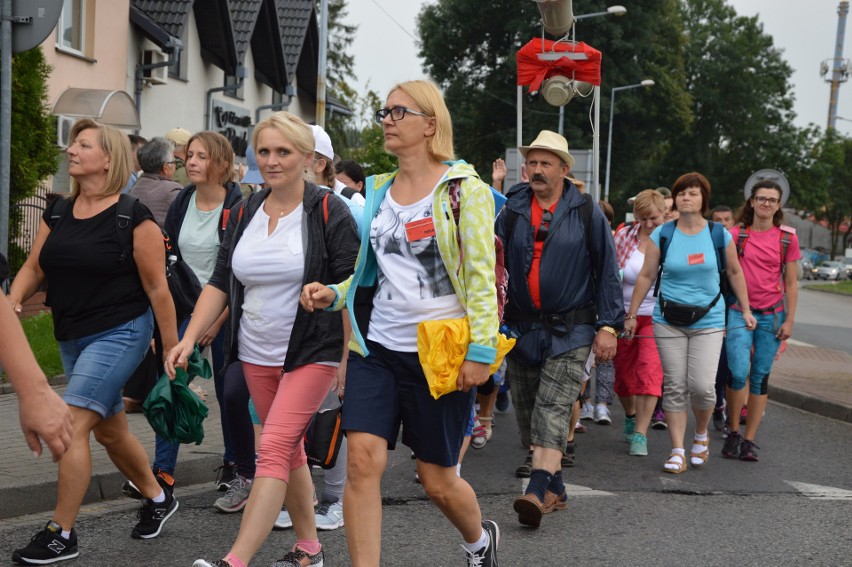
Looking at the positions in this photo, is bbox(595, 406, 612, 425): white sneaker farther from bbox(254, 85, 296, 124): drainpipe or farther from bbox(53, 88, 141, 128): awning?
bbox(254, 85, 296, 124): drainpipe

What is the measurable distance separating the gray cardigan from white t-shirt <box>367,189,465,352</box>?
0.41 m

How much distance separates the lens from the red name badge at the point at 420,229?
408 centimetres

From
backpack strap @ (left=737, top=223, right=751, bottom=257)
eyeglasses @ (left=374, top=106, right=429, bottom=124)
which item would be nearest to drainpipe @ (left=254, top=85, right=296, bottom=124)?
backpack strap @ (left=737, top=223, right=751, bottom=257)

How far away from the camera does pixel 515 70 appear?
47.4 metres

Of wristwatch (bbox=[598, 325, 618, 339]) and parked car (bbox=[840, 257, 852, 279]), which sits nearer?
wristwatch (bbox=[598, 325, 618, 339])

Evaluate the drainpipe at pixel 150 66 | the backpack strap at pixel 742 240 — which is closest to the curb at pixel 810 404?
the backpack strap at pixel 742 240

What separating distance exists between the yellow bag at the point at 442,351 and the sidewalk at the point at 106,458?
266 cm

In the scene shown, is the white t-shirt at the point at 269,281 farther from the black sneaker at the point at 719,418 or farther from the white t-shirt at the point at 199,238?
the black sneaker at the point at 719,418

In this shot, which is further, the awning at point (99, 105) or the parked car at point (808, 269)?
the parked car at point (808, 269)

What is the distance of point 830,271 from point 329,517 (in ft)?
270

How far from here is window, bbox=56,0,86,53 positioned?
19406mm

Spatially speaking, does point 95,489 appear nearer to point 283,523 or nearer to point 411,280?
point 283,523

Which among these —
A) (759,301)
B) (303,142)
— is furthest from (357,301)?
(759,301)

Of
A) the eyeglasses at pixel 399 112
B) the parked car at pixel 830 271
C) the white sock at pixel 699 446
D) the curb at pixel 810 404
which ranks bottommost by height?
the parked car at pixel 830 271
